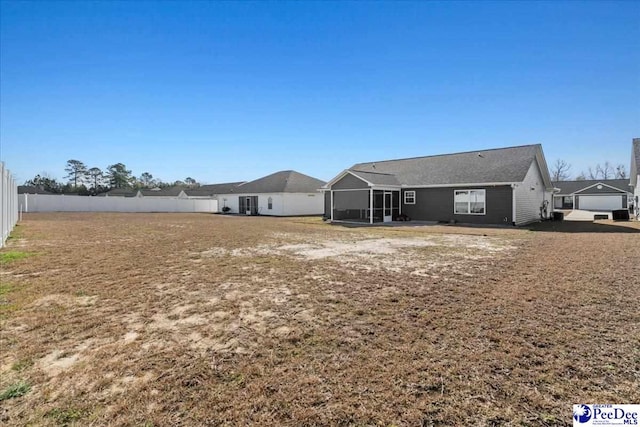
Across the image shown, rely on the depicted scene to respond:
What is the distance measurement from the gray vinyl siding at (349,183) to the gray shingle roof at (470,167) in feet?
3.28

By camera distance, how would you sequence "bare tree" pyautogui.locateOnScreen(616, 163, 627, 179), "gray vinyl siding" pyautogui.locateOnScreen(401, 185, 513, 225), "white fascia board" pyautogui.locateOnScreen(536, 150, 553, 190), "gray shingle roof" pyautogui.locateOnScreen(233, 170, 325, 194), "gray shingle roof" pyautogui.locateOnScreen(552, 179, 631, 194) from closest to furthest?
"gray vinyl siding" pyautogui.locateOnScreen(401, 185, 513, 225) < "white fascia board" pyautogui.locateOnScreen(536, 150, 553, 190) < "gray shingle roof" pyautogui.locateOnScreen(233, 170, 325, 194) < "gray shingle roof" pyautogui.locateOnScreen(552, 179, 631, 194) < "bare tree" pyautogui.locateOnScreen(616, 163, 627, 179)

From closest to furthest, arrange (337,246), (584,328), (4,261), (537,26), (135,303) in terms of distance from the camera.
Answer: (584,328) < (135,303) < (4,261) < (337,246) < (537,26)

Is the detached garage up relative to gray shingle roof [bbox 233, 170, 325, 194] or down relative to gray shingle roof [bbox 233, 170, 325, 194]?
down

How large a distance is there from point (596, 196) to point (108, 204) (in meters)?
61.2

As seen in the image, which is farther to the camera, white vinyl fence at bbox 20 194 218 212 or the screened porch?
white vinyl fence at bbox 20 194 218 212

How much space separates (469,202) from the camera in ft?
62.0

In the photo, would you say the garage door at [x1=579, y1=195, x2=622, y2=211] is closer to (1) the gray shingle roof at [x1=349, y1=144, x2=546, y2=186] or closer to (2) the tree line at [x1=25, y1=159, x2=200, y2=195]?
(1) the gray shingle roof at [x1=349, y1=144, x2=546, y2=186]

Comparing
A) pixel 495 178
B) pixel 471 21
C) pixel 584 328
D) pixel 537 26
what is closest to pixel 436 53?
pixel 471 21

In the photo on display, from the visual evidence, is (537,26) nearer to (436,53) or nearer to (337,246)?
(436,53)

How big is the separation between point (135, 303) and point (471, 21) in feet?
45.6

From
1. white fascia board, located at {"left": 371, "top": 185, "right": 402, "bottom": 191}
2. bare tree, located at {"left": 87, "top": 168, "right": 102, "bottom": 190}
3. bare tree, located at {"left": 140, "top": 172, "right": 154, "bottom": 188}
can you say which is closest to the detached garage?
white fascia board, located at {"left": 371, "top": 185, "right": 402, "bottom": 191}

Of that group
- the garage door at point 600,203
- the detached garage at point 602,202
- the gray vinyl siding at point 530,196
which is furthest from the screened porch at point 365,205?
the garage door at point 600,203

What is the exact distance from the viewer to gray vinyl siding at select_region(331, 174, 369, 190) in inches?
803

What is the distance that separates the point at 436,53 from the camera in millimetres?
14891
